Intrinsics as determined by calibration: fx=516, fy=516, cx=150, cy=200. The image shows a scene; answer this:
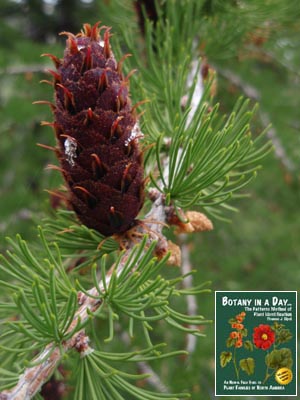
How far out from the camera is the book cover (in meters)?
0.76

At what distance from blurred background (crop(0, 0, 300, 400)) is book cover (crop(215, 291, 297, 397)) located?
387mm

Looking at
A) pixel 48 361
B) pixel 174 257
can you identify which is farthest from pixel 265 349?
pixel 48 361

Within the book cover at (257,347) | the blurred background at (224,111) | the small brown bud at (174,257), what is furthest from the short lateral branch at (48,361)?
the blurred background at (224,111)

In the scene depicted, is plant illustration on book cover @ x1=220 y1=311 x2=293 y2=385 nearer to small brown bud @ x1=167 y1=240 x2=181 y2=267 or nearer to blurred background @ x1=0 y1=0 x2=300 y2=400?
small brown bud @ x1=167 y1=240 x2=181 y2=267

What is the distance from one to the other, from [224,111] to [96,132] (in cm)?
138

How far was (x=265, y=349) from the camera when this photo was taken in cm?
76

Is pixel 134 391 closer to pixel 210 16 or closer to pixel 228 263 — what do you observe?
pixel 210 16

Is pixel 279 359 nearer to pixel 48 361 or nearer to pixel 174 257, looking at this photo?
pixel 174 257

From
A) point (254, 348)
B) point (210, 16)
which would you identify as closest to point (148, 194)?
point (254, 348)

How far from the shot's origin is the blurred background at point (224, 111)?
1143mm

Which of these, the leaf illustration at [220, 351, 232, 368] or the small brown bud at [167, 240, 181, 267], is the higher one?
the small brown bud at [167, 240, 181, 267]

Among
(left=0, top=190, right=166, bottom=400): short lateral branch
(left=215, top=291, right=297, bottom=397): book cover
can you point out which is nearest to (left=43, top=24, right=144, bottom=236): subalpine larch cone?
(left=0, top=190, right=166, bottom=400): short lateral branch

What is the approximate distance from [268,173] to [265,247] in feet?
1.17

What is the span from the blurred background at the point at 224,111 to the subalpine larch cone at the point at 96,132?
1.03 feet
